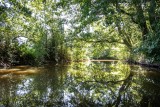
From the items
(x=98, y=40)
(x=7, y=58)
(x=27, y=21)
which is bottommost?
(x=7, y=58)

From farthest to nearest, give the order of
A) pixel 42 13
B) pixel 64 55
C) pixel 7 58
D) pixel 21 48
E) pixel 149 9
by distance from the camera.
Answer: pixel 64 55 < pixel 42 13 < pixel 21 48 < pixel 7 58 < pixel 149 9

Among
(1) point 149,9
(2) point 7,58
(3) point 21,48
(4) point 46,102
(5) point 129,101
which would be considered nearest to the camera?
(4) point 46,102

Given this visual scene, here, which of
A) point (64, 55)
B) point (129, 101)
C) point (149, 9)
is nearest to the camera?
point (129, 101)

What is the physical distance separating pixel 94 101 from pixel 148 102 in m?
1.42

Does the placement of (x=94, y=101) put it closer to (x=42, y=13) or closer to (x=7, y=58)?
(x=7, y=58)

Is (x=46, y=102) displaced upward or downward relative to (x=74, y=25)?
downward

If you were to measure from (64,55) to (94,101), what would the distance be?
21.3 meters

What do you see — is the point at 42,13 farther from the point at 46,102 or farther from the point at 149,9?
the point at 46,102

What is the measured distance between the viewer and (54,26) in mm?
25406

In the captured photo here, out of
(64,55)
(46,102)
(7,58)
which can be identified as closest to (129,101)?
(46,102)

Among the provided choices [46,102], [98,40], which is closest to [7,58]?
[98,40]

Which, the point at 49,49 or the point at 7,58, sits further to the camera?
the point at 49,49

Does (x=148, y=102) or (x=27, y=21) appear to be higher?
(x=27, y=21)

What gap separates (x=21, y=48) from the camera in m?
19.1
